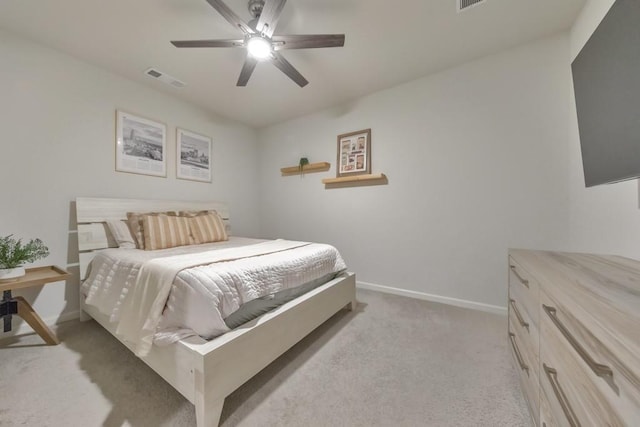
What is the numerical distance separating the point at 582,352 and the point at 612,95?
1.26 metres

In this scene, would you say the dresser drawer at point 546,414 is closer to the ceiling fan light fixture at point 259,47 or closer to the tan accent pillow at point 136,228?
the ceiling fan light fixture at point 259,47

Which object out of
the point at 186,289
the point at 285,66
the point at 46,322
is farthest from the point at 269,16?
the point at 46,322

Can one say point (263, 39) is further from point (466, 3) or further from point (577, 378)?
point (577, 378)

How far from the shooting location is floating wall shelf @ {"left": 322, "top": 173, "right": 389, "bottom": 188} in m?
2.82

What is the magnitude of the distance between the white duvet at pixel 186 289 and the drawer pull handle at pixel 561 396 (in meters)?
1.26

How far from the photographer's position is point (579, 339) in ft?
2.02

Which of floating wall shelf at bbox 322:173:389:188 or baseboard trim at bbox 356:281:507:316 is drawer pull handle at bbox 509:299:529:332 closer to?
baseboard trim at bbox 356:281:507:316

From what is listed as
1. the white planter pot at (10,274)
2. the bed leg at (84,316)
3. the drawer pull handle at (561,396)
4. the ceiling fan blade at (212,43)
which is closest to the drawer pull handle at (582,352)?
the drawer pull handle at (561,396)

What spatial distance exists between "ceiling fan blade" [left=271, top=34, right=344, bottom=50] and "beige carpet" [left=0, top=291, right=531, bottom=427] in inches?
84.6

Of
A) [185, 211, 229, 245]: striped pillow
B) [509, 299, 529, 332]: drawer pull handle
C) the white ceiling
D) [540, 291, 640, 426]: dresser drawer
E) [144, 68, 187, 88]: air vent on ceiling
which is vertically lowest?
[509, 299, 529, 332]: drawer pull handle

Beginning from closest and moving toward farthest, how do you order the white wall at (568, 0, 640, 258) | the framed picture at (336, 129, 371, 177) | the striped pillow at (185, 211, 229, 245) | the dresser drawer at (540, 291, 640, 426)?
the dresser drawer at (540, 291, 640, 426) < the white wall at (568, 0, 640, 258) < the striped pillow at (185, 211, 229, 245) < the framed picture at (336, 129, 371, 177)

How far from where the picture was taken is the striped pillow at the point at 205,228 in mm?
2539

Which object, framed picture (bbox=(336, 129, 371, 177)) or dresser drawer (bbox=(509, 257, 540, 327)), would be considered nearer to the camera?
dresser drawer (bbox=(509, 257, 540, 327))

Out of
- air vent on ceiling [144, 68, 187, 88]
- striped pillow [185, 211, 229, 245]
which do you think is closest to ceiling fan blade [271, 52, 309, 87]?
air vent on ceiling [144, 68, 187, 88]
